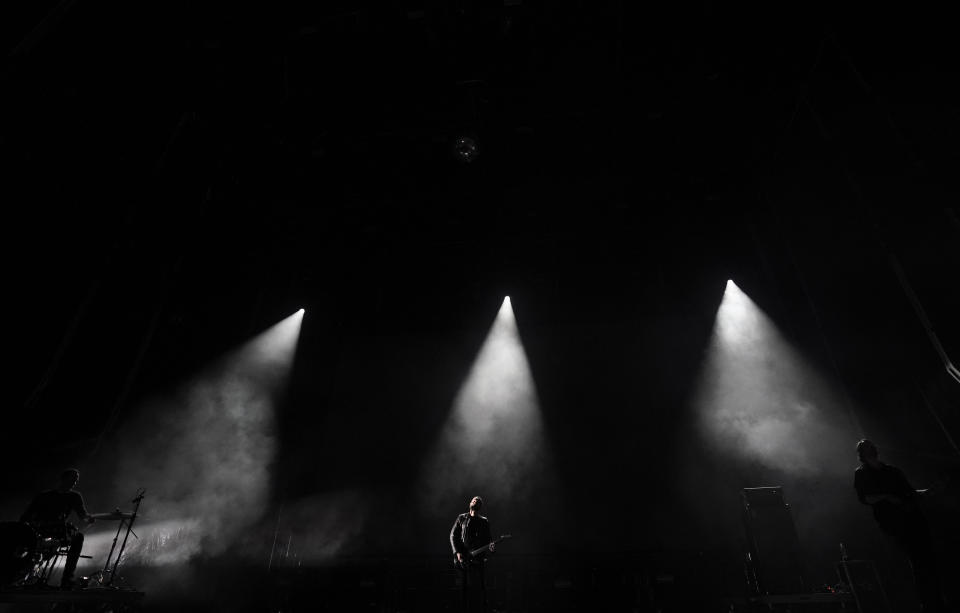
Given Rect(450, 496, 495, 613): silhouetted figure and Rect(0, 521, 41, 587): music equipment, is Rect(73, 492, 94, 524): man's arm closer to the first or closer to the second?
Rect(0, 521, 41, 587): music equipment

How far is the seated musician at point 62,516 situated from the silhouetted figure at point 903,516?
23.1ft

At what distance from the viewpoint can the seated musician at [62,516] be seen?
14.6 feet

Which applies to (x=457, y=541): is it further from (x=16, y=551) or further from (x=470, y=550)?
(x=16, y=551)

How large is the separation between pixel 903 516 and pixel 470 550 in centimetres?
383

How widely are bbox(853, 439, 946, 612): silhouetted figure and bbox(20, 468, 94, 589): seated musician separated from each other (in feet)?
23.1

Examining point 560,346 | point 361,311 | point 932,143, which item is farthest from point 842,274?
point 361,311

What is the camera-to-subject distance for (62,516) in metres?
4.80

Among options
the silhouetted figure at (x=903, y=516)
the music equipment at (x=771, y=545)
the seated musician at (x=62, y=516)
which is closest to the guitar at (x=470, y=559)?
the music equipment at (x=771, y=545)

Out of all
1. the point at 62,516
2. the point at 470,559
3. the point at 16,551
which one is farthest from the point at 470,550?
the point at 62,516

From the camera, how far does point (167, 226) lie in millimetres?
6438

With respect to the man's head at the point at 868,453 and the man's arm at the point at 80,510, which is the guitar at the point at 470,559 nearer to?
the man's head at the point at 868,453

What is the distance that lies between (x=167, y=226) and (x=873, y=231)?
28.4 ft

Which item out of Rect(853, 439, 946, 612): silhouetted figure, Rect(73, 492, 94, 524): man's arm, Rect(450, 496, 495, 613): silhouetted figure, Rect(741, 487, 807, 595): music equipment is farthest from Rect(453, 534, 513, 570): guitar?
Rect(73, 492, 94, 524): man's arm

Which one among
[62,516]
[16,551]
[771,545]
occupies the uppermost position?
[62,516]
